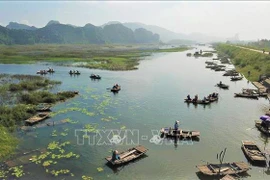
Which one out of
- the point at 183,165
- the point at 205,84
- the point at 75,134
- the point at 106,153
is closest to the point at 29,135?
the point at 75,134

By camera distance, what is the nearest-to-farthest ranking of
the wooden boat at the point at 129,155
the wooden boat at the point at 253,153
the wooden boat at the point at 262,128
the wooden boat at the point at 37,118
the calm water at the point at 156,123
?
the calm water at the point at 156,123 < the wooden boat at the point at 129,155 < the wooden boat at the point at 253,153 < the wooden boat at the point at 262,128 < the wooden boat at the point at 37,118

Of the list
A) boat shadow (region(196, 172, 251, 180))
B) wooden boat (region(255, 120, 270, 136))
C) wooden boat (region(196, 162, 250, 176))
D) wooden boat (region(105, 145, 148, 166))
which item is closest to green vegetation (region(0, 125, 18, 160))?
wooden boat (region(105, 145, 148, 166))

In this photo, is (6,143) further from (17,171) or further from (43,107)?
(43,107)

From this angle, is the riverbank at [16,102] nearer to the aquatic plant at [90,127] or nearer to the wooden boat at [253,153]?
the aquatic plant at [90,127]

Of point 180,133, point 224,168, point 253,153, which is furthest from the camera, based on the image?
point 180,133

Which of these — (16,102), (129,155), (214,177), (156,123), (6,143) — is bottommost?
(214,177)

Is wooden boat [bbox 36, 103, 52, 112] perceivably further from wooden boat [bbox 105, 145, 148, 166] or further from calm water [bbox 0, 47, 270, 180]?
wooden boat [bbox 105, 145, 148, 166]

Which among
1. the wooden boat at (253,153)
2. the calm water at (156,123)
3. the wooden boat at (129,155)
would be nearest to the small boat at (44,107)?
the calm water at (156,123)

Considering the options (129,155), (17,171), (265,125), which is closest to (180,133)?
(129,155)
